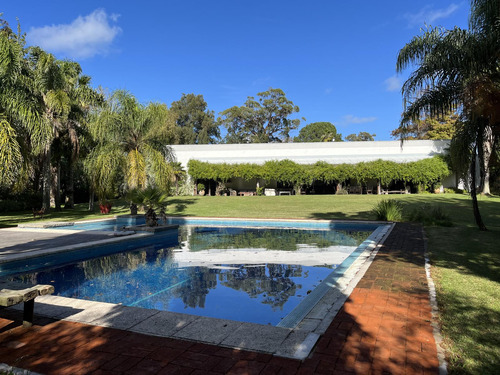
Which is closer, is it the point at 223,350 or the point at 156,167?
the point at 223,350

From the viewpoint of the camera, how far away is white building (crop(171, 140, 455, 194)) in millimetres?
29531

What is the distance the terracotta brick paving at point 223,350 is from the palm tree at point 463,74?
5.71 m

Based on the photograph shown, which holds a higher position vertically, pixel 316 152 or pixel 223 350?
pixel 316 152

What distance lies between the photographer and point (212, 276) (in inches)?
245

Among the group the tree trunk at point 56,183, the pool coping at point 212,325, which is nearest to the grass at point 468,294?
the pool coping at point 212,325

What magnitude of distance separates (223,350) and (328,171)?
1109 inches

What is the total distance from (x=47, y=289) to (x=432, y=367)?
3.64m

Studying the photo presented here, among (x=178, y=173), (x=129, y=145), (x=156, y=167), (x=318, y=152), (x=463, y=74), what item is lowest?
(x=156, y=167)

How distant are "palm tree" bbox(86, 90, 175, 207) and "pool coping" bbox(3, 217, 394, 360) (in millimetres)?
11554

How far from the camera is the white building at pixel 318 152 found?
2953 centimetres

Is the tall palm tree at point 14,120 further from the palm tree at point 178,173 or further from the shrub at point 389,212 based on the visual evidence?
the palm tree at point 178,173

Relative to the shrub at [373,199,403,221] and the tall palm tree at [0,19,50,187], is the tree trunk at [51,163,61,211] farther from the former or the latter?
the shrub at [373,199,403,221]

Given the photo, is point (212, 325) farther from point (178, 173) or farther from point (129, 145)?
point (178, 173)

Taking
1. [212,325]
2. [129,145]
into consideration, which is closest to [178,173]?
[129,145]
